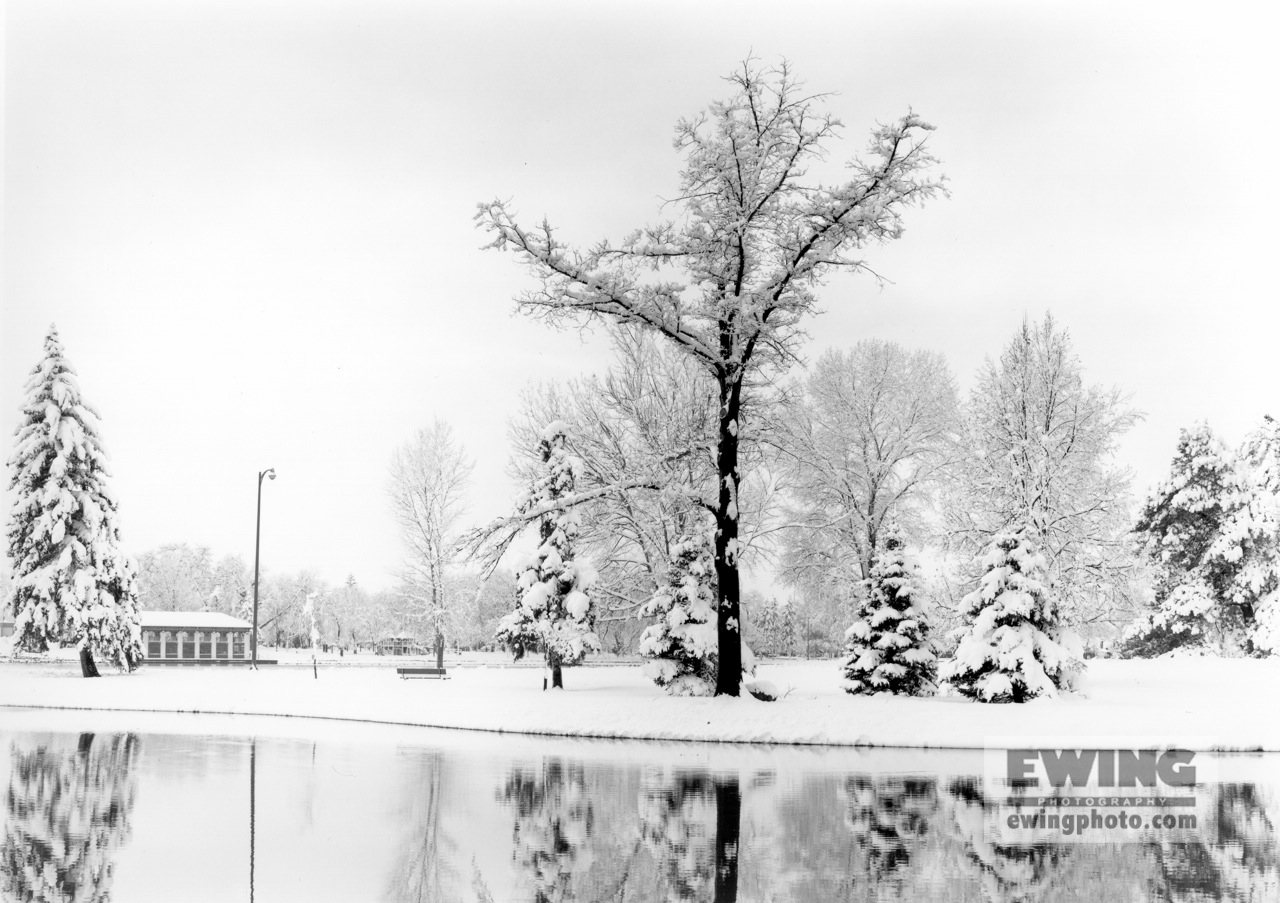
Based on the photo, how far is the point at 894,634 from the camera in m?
27.6

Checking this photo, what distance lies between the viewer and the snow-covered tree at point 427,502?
161 ft

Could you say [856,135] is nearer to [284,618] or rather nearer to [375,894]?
[375,894]

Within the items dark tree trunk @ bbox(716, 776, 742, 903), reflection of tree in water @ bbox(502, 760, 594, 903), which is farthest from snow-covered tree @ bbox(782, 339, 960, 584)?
dark tree trunk @ bbox(716, 776, 742, 903)

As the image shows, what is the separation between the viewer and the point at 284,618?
127625 millimetres

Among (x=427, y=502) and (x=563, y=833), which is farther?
(x=427, y=502)

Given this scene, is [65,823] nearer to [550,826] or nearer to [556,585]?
[550,826]

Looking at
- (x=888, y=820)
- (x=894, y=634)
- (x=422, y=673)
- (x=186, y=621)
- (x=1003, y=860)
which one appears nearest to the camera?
(x=1003, y=860)

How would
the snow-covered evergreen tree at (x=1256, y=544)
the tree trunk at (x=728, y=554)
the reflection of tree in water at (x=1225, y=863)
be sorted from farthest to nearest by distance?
the snow-covered evergreen tree at (x=1256, y=544) < the tree trunk at (x=728, y=554) < the reflection of tree in water at (x=1225, y=863)

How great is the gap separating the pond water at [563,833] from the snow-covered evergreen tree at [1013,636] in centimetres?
564
